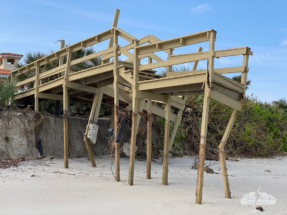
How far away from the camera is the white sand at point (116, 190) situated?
6.18 metres

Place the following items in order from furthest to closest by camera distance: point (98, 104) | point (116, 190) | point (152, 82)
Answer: point (98, 104) < point (152, 82) < point (116, 190)

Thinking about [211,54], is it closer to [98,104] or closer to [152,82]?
[152,82]

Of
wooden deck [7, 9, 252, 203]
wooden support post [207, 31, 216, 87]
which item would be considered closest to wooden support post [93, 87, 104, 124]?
wooden deck [7, 9, 252, 203]

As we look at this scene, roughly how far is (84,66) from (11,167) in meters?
5.92

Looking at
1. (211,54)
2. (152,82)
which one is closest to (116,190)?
(152,82)

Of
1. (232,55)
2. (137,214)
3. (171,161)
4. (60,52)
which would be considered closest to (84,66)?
(60,52)

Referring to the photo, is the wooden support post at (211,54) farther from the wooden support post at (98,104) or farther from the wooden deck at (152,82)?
the wooden support post at (98,104)

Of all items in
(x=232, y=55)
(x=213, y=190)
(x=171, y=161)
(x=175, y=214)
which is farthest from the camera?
(x=171, y=161)

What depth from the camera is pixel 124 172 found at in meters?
10.6

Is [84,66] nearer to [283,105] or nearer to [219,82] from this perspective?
[219,82]

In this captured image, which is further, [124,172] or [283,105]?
[283,105]

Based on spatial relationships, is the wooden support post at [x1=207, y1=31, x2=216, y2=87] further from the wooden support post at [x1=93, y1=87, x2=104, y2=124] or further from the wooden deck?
the wooden support post at [x1=93, y1=87, x2=104, y2=124]

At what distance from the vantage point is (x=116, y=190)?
7.84 metres

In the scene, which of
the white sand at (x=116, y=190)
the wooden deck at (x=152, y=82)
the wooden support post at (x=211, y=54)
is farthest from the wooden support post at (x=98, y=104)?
the wooden support post at (x=211, y=54)
